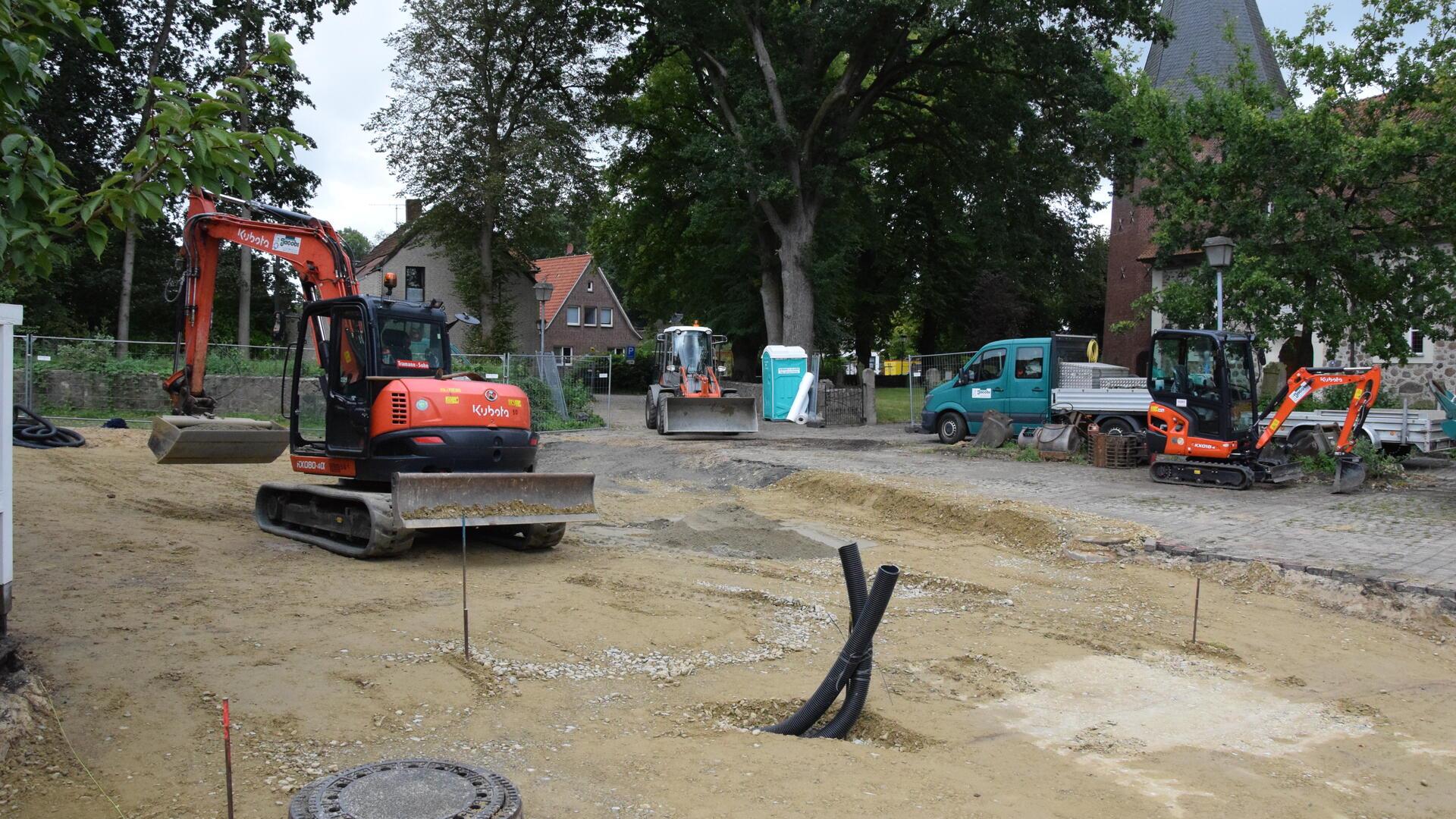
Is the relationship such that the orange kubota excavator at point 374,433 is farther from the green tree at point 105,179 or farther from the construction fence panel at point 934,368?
the construction fence panel at point 934,368

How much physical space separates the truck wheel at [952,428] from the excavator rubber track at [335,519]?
14804 millimetres

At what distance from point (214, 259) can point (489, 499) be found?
169 inches

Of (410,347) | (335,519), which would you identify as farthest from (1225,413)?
(335,519)

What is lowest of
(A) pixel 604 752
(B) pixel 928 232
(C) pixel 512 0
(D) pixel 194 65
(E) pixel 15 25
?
(A) pixel 604 752

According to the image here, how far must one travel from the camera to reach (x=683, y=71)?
3716 cm

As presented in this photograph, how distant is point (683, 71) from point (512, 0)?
21.1 ft

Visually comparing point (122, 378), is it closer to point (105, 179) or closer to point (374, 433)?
point (374, 433)

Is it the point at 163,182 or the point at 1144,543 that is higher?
the point at 163,182

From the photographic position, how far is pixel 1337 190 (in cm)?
1864

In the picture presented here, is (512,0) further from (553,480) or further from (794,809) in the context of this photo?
(794,809)

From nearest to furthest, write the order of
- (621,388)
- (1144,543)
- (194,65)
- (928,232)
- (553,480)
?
(553,480) < (1144,543) < (194,65) < (928,232) < (621,388)

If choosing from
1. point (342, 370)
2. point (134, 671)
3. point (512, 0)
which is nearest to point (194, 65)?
point (512, 0)

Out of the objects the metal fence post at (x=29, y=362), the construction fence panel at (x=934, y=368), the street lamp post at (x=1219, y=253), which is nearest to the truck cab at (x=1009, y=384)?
the construction fence panel at (x=934, y=368)

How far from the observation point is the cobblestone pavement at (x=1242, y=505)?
1007 cm
